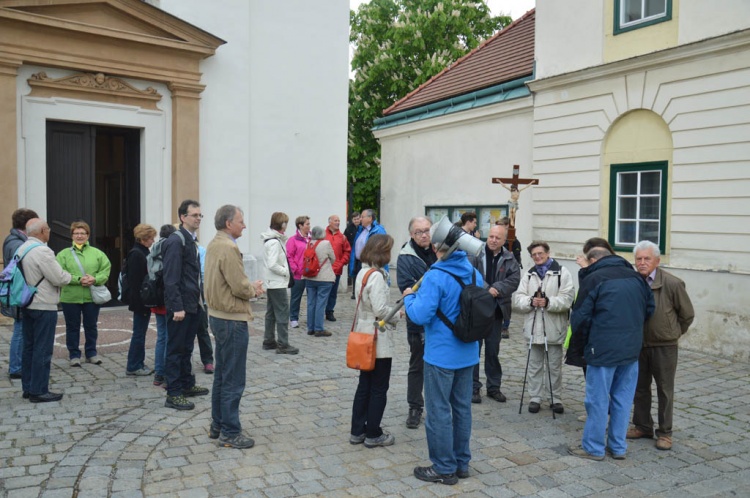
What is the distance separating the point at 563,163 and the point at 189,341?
799 cm

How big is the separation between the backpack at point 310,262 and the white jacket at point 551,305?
4582mm

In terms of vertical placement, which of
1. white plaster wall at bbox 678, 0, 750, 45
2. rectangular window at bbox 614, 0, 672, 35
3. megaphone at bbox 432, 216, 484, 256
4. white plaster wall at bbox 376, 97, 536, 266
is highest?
rectangular window at bbox 614, 0, 672, 35

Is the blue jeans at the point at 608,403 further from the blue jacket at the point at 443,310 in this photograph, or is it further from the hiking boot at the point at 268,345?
the hiking boot at the point at 268,345

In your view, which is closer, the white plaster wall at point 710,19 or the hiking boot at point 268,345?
the white plaster wall at point 710,19

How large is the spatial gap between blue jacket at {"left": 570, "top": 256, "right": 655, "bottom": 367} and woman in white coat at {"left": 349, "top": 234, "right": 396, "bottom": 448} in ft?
5.26

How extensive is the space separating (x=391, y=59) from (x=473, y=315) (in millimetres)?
25017

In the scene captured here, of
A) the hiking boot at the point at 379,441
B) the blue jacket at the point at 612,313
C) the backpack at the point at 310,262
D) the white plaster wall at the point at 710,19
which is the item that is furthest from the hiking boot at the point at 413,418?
the white plaster wall at the point at 710,19

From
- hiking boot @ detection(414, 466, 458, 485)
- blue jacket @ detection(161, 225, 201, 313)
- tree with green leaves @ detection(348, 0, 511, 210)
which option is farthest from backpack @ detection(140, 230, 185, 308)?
tree with green leaves @ detection(348, 0, 511, 210)

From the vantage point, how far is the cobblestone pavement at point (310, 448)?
4902 millimetres

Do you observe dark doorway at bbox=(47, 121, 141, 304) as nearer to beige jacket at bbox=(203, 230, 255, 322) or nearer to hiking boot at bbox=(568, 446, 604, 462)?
beige jacket at bbox=(203, 230, 255, 322)

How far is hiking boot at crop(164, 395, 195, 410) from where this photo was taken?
21.7 ft

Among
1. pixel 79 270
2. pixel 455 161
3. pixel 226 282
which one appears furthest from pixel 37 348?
pixel 455 161

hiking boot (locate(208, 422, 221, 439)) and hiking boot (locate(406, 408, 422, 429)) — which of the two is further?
hiking boot (locate(406, 408, 422, 429))

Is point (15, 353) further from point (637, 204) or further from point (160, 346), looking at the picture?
point (637, 204)
